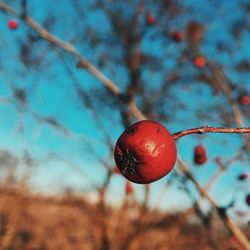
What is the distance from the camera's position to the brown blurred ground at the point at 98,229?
24.1 feet

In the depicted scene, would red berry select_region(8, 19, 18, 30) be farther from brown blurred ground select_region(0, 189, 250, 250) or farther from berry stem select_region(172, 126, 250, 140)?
berry stem select_region(172, 126, 250, 140)

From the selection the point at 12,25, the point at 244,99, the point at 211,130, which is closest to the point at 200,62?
the point at 244,99

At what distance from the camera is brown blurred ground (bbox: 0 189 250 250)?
7.34 meters

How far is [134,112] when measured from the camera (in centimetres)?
266

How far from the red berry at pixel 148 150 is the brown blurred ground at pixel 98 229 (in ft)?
9.21

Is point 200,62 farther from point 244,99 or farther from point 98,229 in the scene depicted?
point 98,229

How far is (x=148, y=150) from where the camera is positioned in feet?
3.30

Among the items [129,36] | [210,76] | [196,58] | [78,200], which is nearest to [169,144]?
[196,58]

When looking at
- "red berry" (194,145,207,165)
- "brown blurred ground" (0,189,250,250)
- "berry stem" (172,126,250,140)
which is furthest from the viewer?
"brown blurred ground" (0,189,250,250)

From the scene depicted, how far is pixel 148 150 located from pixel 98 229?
279 inches

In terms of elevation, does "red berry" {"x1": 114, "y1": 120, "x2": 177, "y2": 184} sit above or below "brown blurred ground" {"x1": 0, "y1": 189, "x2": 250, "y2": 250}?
below

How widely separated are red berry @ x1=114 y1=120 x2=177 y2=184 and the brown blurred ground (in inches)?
111

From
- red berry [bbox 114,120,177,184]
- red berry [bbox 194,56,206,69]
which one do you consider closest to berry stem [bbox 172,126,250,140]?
red berry [bbox 114,120,177,184]

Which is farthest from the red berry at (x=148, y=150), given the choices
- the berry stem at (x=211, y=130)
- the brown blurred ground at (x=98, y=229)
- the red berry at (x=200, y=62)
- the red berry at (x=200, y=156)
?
the red berry at (x=200, y=62)
